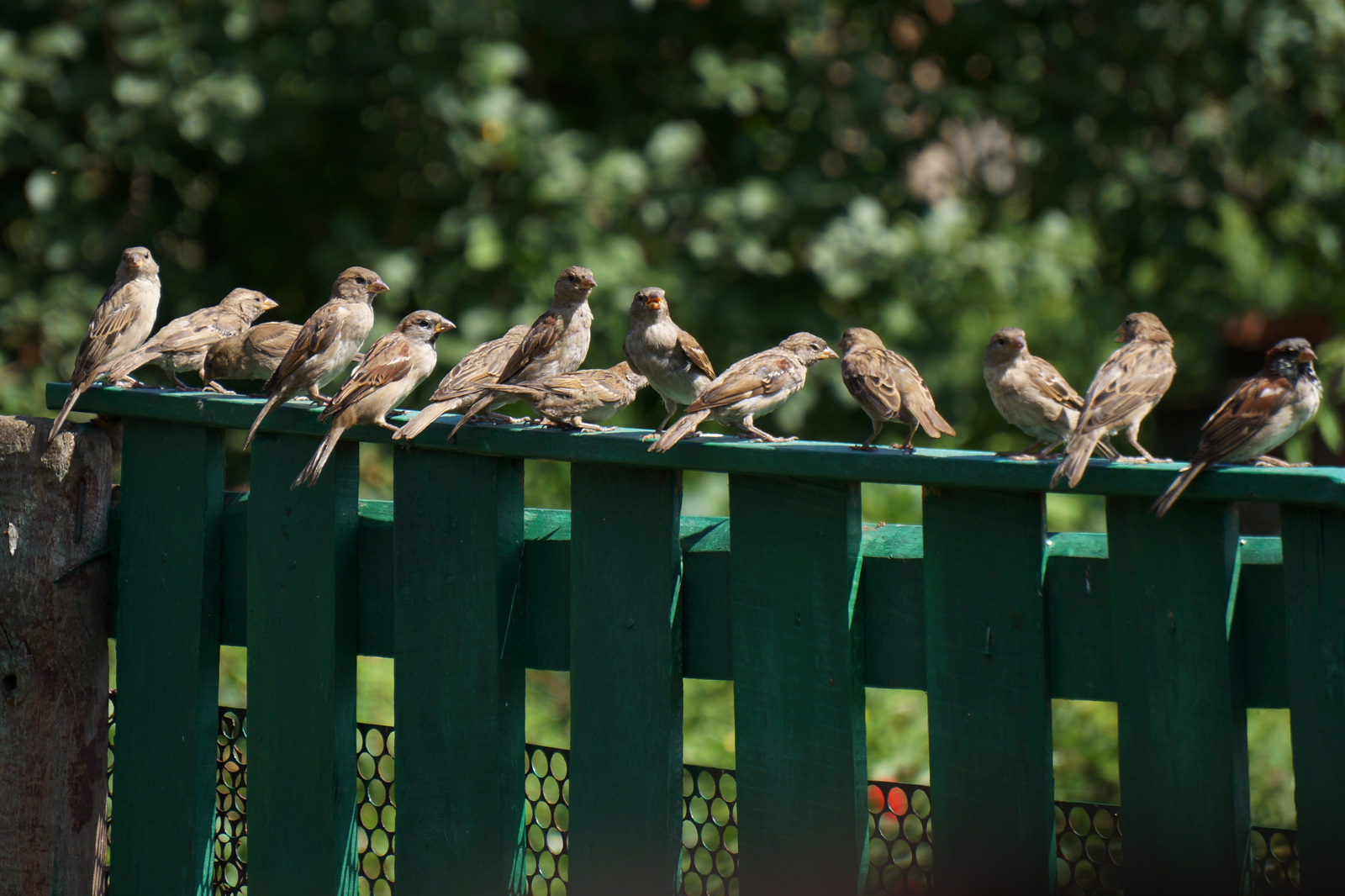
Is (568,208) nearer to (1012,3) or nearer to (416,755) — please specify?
(1012,3)

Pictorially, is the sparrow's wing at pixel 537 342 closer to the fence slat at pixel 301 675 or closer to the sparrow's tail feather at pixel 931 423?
the fence slat at pixel 301 675

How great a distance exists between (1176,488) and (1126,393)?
2.40ft

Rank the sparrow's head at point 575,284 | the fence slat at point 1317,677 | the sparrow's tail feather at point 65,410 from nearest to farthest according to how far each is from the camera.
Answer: the fence slat at point 1317,677 → the sparrow's tail feather at point 65,410 → the sparrow's head at point 575,284

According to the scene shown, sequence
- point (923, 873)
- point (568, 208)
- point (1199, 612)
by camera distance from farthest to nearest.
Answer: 1. point (568, 208)
2. point (923, 873)
3. point (1199, 612)

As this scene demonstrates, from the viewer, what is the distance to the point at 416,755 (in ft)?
10.8

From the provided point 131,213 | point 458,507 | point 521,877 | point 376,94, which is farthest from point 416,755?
point 131,213

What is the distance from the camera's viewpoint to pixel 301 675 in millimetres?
3479

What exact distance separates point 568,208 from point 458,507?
4.56 metres

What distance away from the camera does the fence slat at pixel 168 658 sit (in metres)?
3.66

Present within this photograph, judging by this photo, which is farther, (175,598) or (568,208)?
(568,208)

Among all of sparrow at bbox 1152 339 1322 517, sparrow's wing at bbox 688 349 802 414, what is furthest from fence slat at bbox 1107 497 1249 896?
sparrow's wing at bbox 688 349 802 414

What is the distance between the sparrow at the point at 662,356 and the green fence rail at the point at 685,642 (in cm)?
112

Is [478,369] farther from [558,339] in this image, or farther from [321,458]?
[321,458]

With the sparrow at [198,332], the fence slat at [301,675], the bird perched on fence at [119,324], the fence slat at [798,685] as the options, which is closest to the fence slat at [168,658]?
the fence slat at [301,675]
